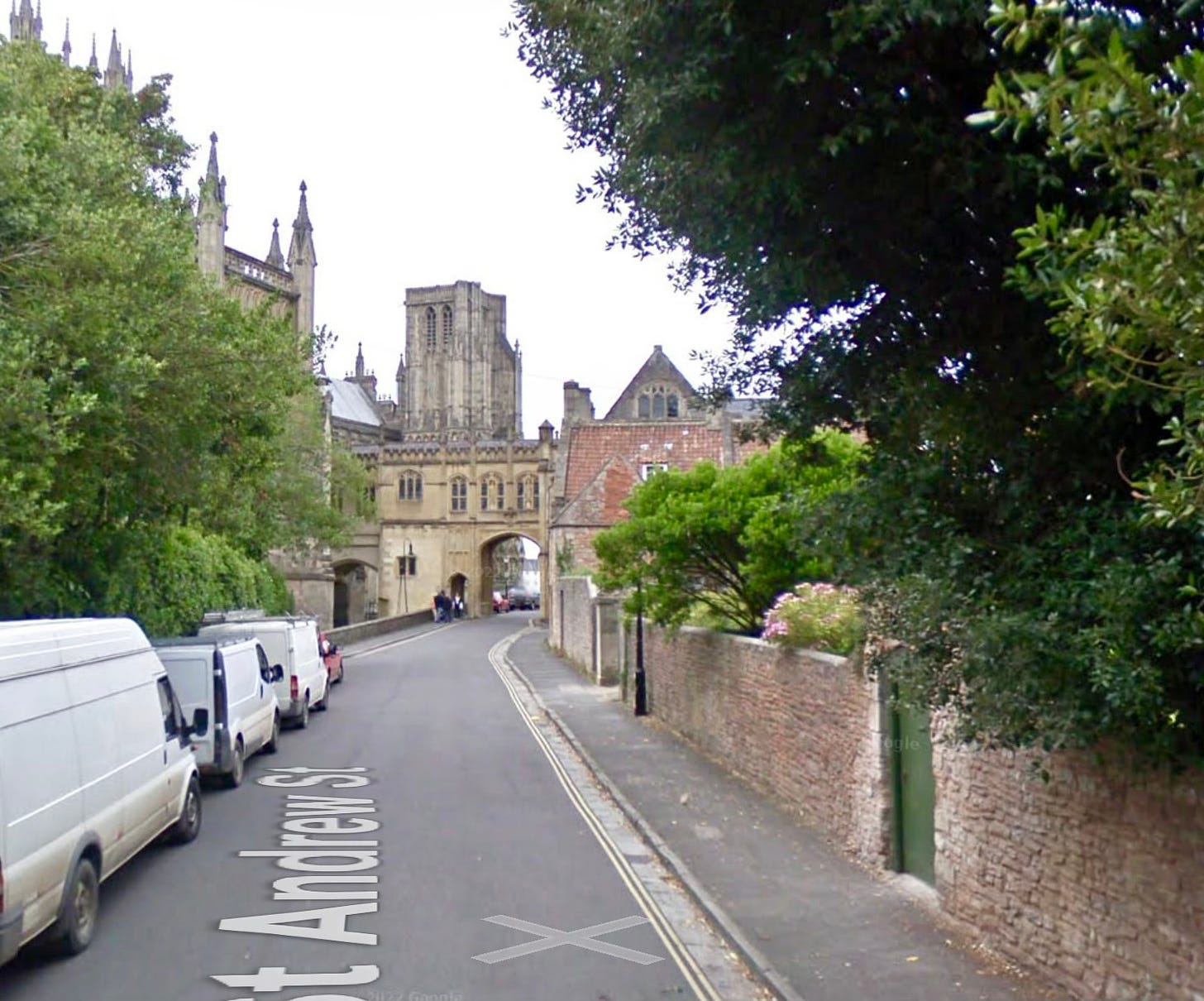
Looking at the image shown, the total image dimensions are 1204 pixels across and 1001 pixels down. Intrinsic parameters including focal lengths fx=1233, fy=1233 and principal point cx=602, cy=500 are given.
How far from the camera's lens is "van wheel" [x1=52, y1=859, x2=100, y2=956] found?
821 cm

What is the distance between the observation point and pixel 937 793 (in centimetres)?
953

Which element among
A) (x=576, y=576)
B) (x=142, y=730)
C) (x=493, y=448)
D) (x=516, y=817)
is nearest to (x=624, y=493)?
(x=576, y=576)

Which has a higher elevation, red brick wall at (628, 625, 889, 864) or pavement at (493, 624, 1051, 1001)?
red brick wall at (628, 625, 889, 864)

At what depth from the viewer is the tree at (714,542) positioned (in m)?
17.1

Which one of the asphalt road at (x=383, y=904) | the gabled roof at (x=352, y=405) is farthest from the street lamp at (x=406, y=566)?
the asphalt road at (x=383, y=904)

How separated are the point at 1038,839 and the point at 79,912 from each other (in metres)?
6.44

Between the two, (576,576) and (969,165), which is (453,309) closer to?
(576,576)

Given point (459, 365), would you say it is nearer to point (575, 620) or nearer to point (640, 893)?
point (575, 620)

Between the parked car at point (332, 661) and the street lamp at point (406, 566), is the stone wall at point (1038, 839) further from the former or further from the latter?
the street lamp at point (406, 566)

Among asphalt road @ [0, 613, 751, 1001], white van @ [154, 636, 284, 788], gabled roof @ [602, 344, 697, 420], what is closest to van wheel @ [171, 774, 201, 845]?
asphalt road @ [0, 613, 751, 1001]

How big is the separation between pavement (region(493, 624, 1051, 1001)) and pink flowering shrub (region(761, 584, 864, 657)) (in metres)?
1.90

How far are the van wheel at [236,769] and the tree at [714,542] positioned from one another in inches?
255

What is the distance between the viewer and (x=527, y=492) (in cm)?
8794

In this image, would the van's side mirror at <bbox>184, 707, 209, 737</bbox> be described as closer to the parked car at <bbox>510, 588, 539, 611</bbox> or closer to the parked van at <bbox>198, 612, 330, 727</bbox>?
the parked van at <bbox>198, 612, 330, 727</bbox>
